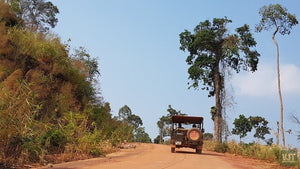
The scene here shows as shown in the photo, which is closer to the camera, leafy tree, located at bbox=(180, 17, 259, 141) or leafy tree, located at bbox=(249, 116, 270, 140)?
leafy tree, located at bbox=(180, 17, 259, 141)

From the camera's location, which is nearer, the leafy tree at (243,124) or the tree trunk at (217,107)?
the tree trunk at (217,107)

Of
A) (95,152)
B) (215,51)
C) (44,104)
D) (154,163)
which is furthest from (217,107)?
(154,163)

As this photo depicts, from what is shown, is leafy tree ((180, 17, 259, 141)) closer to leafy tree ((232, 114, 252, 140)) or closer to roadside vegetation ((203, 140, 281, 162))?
roadside vegetation ((203, 140, 281, 162))

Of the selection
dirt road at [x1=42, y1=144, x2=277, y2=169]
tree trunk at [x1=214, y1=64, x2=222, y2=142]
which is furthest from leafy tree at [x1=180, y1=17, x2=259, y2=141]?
dirt road at [x1=42, y1=144, x2=277, y2=169]

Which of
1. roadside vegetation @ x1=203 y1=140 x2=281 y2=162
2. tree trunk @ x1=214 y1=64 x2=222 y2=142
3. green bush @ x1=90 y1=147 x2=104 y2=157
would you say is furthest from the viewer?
tree trunk @ x1=214 y1=64 x2=222 y2=142

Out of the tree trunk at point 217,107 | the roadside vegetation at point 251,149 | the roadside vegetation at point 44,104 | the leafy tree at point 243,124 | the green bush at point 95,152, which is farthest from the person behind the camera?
the leafy tree at point 243,124

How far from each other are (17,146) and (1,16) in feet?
44.7

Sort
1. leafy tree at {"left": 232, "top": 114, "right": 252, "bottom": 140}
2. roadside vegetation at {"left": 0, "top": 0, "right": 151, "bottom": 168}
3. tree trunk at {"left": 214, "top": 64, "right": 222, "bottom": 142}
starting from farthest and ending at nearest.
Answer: leafy tree at {"left": 232, "top": 114, "right": 252, "bottom": 140}, tree trunk at {"left": 214, "top": 64, "right": 222, "bottom": 142}, roadside vegetation at {"left": 0, "top": 0, "right": 151, "bottom": 168}

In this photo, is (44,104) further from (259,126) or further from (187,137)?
(259,126)

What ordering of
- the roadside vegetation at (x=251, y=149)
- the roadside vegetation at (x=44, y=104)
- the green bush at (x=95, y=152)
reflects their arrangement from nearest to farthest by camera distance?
the roadside vegetation at (x=44, y=104) → the green bush at (x=95, y=152) → the roadside vegetation at (x=251, y=149)

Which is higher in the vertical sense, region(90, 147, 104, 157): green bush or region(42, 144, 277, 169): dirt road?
region(90, 147, 104, 157): green bush

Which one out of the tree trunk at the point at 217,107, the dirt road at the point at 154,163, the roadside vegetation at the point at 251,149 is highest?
the tree trunk at the point at 217,107

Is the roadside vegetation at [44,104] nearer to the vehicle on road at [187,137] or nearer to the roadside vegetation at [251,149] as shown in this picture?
the vehicle on road at [187,137]

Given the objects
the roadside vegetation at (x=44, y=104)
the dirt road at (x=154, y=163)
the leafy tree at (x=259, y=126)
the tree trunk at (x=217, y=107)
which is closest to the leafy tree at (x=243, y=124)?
the leafy tree at (x=259, y=126)
